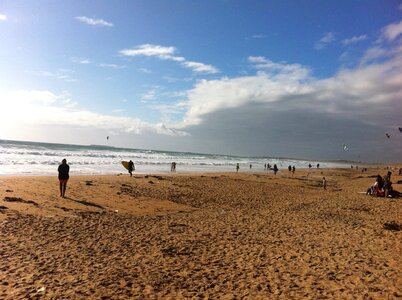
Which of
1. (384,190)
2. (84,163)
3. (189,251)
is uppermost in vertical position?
(384,190)

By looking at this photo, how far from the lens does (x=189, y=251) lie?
989 centimetres

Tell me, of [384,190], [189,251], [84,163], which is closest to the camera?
[189,251]

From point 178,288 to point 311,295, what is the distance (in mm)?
2783

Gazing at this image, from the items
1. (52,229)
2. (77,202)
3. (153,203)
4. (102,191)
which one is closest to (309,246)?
(52,229)

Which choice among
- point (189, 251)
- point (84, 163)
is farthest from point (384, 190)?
point (84, 163)

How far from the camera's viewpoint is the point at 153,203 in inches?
742

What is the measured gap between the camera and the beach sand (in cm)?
713

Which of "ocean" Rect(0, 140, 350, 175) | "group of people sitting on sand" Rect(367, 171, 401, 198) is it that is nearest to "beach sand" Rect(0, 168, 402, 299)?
"group of people sitting on sand" Rect(367, 171, 401, 198)

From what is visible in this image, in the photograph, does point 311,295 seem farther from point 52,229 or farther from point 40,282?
point 52,229

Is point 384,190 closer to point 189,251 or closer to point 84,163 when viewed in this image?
point 189,251

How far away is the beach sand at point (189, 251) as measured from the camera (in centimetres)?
713

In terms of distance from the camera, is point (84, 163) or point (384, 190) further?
point (84, 163)

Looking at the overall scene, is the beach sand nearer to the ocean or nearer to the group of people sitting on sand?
the group of people sitting on sand

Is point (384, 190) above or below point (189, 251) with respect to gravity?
above
